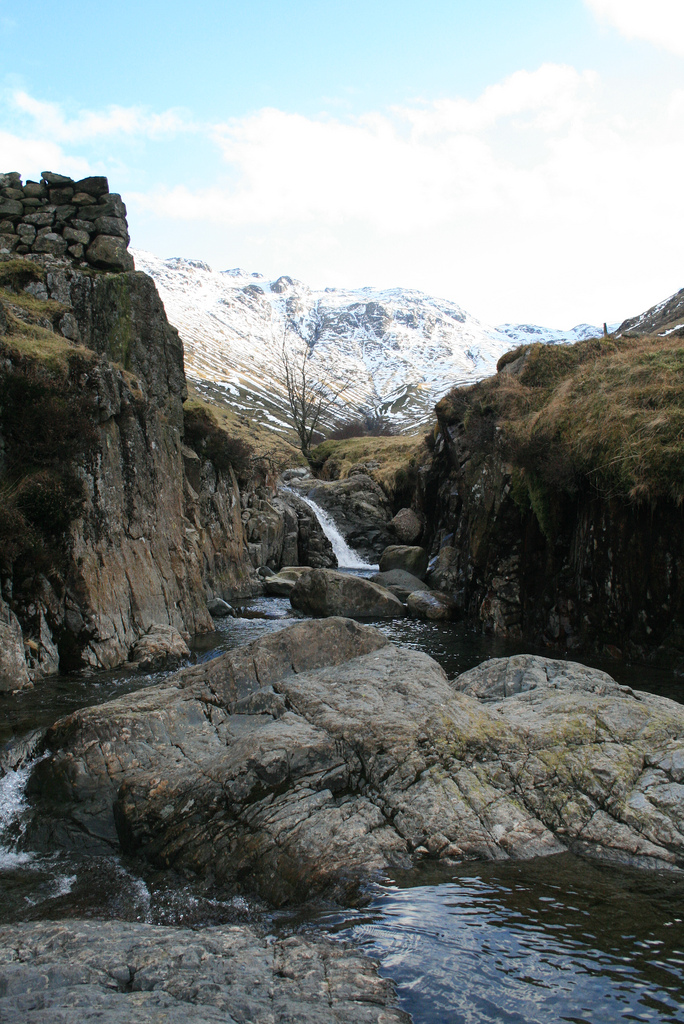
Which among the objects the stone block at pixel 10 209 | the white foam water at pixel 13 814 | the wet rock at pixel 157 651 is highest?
the stone block at pixel 10 209

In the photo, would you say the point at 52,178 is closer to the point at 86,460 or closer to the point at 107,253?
the point at 107,253

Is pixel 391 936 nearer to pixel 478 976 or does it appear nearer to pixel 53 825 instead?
pixel 478 976

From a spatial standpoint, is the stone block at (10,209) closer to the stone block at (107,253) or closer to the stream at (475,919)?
the stone block at (107,253)

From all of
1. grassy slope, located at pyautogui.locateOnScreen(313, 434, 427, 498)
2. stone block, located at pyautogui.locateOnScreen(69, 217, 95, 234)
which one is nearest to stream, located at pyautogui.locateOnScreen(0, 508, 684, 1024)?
stone block, located at pyautogui.locateOnScreen(69, 217, 95, 234)

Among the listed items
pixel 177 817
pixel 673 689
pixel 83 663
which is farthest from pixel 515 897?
pixel 83 663

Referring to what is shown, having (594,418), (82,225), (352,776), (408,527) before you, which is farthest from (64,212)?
(408,527)

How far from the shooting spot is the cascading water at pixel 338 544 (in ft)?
120

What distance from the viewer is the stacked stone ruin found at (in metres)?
20.9

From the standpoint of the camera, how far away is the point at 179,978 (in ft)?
13.4

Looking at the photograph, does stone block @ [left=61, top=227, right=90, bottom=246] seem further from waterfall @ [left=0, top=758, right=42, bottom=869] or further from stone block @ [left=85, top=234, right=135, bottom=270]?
waterfall @ [left=0, top=758, right=42, bottom=869]

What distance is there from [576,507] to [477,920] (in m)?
14.1

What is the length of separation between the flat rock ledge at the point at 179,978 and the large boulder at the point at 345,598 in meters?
17.4

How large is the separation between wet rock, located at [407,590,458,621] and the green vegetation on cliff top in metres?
5.89

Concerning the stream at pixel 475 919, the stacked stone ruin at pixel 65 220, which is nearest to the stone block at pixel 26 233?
the stacked stone ruin at pixel 65 220
